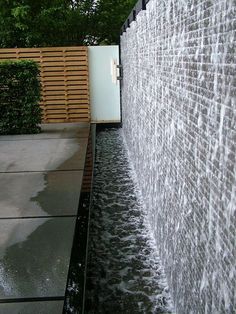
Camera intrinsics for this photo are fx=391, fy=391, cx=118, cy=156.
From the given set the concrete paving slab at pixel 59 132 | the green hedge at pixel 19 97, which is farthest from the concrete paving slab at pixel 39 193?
the green hedge at pixel 19 97

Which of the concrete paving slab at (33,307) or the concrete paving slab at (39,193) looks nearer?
the concrete paving slab at (33,307)

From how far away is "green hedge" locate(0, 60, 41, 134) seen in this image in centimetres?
809

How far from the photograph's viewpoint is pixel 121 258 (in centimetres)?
391

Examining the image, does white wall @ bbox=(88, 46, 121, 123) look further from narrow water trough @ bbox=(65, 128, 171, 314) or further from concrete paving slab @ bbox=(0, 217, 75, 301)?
concrete paving slab @ bbox=(0, 217, 75, 301)

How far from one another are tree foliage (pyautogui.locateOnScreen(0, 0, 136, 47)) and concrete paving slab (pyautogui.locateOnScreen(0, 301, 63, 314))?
9339 mm

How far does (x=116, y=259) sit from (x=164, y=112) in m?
1.58

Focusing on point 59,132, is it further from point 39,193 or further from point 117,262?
point 117,262

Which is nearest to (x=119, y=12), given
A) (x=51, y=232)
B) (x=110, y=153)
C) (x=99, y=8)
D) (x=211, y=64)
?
(x=99, y=8)

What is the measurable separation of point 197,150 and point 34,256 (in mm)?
1648

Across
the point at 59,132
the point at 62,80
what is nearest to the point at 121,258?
the point at 59,132

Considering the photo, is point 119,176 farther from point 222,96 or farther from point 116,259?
point 222,96

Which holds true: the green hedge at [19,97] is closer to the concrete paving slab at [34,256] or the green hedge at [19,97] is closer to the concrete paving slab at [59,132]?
the concrete paving slab at [59,132]

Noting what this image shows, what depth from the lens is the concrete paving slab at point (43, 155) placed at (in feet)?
18.6

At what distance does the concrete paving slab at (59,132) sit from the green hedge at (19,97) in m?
0.26
